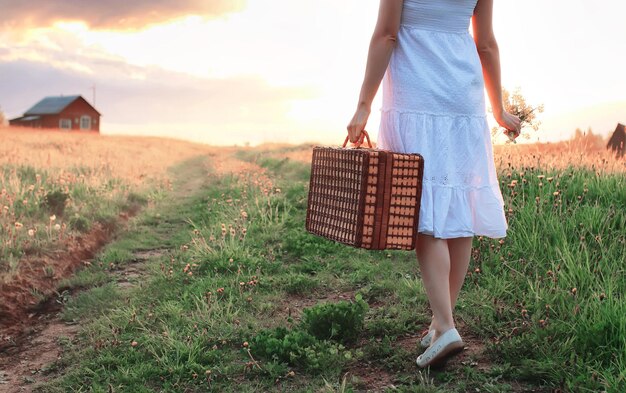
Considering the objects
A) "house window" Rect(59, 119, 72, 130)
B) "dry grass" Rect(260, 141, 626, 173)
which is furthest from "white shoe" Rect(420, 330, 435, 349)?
"house window" Rect(59, 119, 72, 130)

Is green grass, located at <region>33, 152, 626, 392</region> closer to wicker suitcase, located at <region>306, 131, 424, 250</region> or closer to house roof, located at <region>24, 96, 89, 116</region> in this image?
wicker suitcase, located at <region>306, 131, 424, 250</region>

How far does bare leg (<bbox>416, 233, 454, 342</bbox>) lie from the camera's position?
359cm

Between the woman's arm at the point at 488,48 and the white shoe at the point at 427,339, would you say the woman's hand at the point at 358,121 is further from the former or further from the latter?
the white shoe at the point at 427,339

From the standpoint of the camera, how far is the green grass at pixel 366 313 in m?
3.74

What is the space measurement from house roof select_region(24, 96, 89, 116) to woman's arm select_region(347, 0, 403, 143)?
Result: 5892cm

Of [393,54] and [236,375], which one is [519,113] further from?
[236,375]

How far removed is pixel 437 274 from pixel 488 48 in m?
1.45

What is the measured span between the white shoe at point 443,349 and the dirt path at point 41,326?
108 inches

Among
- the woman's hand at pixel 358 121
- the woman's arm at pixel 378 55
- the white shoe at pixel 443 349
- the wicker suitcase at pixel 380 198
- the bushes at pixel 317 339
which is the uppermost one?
the woman's arm at pixel 378 55

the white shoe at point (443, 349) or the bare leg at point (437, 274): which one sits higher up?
the bare leg at point (437, 274)

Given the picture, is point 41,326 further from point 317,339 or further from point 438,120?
point 438,120

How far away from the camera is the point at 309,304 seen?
5277 mm

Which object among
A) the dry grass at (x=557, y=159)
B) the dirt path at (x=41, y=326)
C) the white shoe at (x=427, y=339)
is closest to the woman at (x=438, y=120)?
the white shoe at (x=427, y=339)

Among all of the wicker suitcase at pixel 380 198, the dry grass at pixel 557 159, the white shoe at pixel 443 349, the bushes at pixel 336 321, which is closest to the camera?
the wicker suitcase at pixel 380 198
